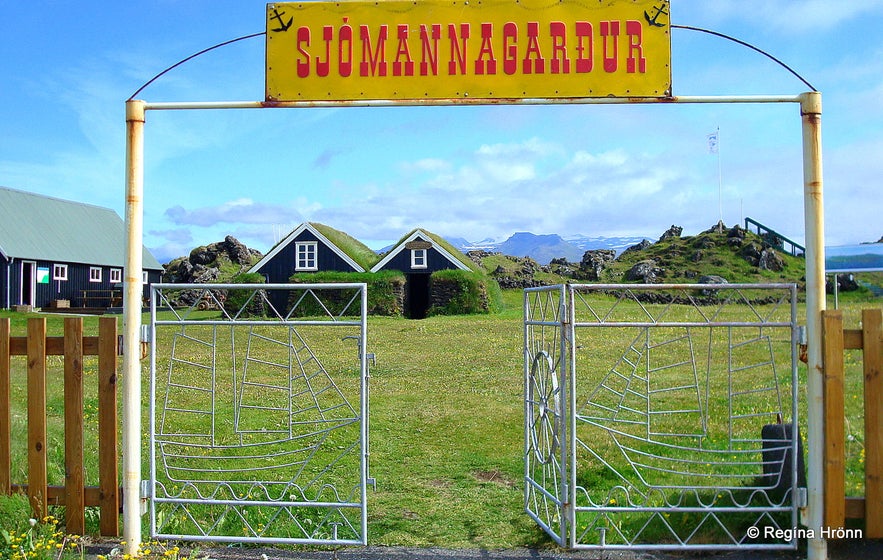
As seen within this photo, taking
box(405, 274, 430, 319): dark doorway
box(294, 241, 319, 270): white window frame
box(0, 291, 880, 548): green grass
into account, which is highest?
box(294, 241, 319, 270): white window frame

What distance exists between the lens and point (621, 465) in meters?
8.45

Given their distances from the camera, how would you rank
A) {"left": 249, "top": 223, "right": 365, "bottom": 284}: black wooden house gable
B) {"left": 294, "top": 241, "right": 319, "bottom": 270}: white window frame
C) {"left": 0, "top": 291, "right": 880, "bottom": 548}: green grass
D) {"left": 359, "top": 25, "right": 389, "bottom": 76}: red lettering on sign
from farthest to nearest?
1. {"left": 294, "top": 241, "right": 319, "bottom": 270}: white window frame
2. {"left": 249, "top": 223, "right": 365, "bottom": 284}: black wooden house gable
3. {"left": 0, "top": 291, "right": 880, "bottom": 548}: green grass
4. {"left": 359, "top": 25, "right": 389, "bottom": 76}: red lettering on sign

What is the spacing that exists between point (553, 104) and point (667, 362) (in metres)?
12.9

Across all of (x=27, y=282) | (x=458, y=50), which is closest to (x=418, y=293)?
(x=27, y=282)

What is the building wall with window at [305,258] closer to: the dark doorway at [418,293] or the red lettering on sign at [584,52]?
the dark doorway at [418,293]

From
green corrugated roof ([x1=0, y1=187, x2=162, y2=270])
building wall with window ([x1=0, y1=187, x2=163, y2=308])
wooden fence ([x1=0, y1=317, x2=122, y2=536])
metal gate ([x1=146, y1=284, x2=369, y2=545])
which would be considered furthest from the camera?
green corrugated roof ([x1=0, y1=187, x2=162, y2=270])

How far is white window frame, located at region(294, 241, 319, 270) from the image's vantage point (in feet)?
126

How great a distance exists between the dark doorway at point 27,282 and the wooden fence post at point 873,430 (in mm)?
43905

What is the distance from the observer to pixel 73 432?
5.80 m

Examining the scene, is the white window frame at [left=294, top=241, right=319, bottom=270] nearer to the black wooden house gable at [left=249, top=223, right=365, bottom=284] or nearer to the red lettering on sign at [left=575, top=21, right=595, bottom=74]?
the black wooden house gable at [left=249, top=223, right=365, bottom=284]

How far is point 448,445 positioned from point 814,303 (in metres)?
5.79

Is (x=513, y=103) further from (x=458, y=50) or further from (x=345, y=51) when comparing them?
(x=345, y=51)

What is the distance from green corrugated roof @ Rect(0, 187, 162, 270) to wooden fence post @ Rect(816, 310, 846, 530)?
38.4 metres

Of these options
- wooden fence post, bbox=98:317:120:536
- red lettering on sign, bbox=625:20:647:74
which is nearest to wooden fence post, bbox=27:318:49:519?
wooden fence post, bbox=98:317:120:536
